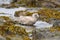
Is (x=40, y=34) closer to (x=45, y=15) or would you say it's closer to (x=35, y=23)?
(x=35, y=23)

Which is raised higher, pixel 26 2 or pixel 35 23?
pixel 26 2

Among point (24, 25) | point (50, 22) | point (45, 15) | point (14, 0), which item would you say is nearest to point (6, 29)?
point (24, 25)

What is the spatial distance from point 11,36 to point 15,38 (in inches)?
5.0

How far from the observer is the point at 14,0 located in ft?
38.1

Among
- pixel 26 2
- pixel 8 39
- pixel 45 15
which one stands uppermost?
pixel 26 2

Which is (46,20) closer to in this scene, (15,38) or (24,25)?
(24,25)

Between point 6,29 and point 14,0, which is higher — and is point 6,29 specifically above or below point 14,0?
below

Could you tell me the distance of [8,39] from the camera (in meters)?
4.14

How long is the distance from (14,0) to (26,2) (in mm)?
997

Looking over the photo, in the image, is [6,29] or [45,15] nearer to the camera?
[6,29]

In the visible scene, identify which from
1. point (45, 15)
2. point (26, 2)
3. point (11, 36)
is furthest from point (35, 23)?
point (26, 2)

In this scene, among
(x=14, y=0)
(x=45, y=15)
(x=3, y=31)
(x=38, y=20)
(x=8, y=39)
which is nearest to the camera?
(x=8, y=39)

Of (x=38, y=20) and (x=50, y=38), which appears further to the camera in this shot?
(x=38, y=20)

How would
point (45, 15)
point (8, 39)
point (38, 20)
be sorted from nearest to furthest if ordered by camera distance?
point (8, 39) → point (38, 20) → point (45, 15)
